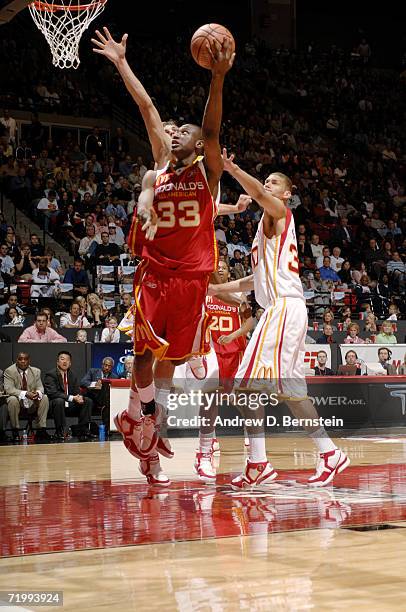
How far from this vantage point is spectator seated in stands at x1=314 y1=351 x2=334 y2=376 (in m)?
13.4

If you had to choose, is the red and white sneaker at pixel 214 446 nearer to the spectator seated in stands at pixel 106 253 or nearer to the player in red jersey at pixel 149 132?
the player in red jersey at pixel 149 132

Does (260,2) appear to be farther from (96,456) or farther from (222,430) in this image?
(96,456)

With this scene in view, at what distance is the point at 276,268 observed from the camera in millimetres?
6477

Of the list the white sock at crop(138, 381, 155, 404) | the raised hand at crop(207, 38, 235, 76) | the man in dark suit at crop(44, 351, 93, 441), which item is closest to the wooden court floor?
the white sock at crop(138, 381, 155, 404)

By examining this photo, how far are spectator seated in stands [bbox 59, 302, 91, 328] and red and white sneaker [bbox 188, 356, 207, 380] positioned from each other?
5.29m

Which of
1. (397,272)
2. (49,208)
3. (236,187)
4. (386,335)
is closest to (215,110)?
(386,335)

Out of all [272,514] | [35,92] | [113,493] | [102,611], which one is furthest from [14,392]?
[35,92]

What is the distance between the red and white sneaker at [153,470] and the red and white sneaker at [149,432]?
11 centimetres

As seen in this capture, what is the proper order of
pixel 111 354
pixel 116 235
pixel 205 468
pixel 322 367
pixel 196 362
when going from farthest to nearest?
pixel 116 235
pixel 322 367
pixel 111 354
pixel 196 362
pixel 205 468

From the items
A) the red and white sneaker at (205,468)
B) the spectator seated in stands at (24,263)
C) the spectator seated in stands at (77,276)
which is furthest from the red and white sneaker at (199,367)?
the spectator seated in stands at (24,263)

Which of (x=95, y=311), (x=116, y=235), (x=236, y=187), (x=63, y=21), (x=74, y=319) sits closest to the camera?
(x=63, y=21)

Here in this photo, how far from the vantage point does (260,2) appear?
88.5 feet

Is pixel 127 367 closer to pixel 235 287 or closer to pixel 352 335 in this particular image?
pixel 352 335

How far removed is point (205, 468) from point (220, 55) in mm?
3083
